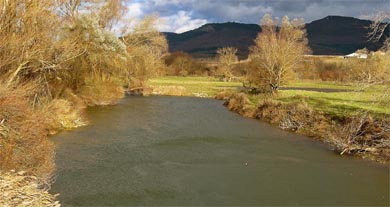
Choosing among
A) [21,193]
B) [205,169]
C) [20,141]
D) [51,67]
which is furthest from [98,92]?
[21,193]

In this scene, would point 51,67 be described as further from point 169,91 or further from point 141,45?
point 169,91

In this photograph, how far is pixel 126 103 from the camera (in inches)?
1628

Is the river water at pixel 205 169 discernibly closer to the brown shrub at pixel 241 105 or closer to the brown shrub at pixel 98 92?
the brown shrub at pixel 241 105

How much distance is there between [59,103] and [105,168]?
41.3 ft

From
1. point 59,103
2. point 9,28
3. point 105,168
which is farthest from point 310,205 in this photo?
point 59,103

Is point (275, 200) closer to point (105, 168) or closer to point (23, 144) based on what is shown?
point (105, 168)

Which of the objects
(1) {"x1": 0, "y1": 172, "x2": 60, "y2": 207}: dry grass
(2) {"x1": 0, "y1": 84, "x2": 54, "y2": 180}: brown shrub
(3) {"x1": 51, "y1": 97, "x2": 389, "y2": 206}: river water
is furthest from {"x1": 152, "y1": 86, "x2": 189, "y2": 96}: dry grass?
(1) {"x1": 0, "y1": 172, "x2": 60, "y2": 207}: dry grass

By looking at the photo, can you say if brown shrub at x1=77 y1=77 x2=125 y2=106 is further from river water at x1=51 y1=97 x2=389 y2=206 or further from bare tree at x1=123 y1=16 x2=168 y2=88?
river water at x1=51 y1=97 x2=389 y2=206

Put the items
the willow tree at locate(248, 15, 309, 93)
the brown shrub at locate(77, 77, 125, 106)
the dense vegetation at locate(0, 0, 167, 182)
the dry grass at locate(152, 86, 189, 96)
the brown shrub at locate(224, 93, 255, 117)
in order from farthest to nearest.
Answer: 1. the dry grass at locate(152, 86, 189, 96)
2. the willow tree at locate(248, 15, 309, 93)
3. the brown shrub at locate(77, 77, 125, 106)
4. the brown shrub at locate(224, 93, 255, 117)
5. the dense vegetation at locate(0, 0, 167, 182)

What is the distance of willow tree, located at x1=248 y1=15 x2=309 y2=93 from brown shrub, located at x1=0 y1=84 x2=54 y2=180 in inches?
1282

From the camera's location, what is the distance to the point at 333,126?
24844 mm

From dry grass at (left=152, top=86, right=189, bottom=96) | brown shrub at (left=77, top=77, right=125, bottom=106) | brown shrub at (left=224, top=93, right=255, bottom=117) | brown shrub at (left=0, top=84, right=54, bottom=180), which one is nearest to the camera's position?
brown shrub at (left=0, top=84, right=54, bottom=180)

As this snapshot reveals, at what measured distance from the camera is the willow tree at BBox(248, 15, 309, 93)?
4331 centimetres

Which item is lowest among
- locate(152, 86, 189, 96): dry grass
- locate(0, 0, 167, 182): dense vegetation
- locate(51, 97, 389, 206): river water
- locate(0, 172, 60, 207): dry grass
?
locate(51, 97, 389, 206): river water
